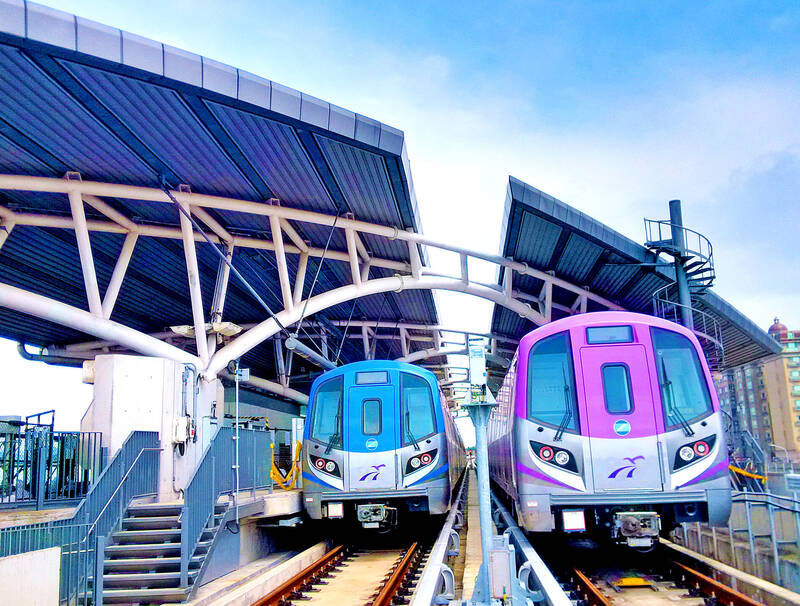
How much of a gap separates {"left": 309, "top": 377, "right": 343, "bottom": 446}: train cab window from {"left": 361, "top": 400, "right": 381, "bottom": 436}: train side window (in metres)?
0.43

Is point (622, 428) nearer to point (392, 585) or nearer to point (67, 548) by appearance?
point (392, 585)

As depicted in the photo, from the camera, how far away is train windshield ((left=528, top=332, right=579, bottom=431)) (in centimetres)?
943

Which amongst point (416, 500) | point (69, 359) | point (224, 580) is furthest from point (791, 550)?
point (69, 359)

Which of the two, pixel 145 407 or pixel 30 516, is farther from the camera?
pixel 145 407

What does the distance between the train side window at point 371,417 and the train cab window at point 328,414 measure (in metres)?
0.43

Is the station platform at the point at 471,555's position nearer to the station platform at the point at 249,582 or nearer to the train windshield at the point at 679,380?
the station platform at the point at 249,582

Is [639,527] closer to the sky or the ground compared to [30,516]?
closer to the ground

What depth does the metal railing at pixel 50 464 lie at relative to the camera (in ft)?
36.7

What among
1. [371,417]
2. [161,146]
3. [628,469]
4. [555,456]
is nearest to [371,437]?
[371,417]

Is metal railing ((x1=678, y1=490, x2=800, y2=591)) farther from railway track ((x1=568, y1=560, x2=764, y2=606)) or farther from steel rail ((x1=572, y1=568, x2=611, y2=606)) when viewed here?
steel rail ((x1=572, y1=568, x2=611, y2=606))

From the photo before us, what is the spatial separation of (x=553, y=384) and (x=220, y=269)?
10.9 metres

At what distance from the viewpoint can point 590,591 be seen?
26.4 feet

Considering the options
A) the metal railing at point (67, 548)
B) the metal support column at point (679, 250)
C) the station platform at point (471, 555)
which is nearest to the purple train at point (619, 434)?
the station platform at point (471, 555)

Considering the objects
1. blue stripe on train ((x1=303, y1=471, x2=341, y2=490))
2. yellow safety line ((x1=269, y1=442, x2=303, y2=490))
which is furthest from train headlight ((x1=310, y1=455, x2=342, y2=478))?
yellow safety line ((x1=269, y1=442, x2=303, y2=490))
